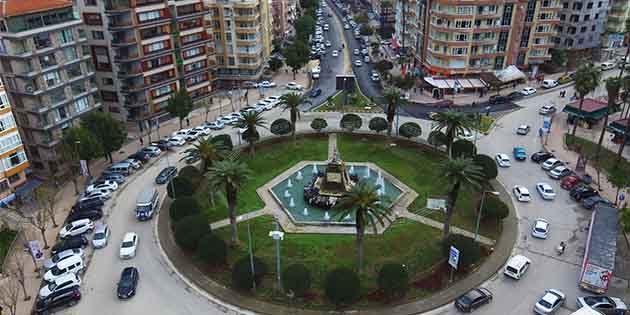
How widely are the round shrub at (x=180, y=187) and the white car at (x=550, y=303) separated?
44.0m

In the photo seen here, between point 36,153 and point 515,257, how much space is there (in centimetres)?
7081

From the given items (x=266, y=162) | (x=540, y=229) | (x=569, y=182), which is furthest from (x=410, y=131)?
(x=540, y=229)

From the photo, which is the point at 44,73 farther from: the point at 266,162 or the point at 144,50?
the point at 266,162

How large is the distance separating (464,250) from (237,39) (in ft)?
272

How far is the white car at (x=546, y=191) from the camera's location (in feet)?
213

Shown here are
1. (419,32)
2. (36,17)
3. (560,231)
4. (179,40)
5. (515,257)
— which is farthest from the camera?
(419,32)

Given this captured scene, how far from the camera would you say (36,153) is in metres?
74.4

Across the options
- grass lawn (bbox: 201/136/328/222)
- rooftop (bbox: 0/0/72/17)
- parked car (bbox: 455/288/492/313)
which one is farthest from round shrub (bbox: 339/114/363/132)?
rooftop (bbox: 0/0/72/17)

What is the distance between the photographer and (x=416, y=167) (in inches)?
2923

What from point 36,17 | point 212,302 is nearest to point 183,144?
point 36,17

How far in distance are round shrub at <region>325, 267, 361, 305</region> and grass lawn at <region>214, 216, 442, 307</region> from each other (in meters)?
3.13

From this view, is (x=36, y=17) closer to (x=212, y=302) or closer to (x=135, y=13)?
(x=135, y=13)

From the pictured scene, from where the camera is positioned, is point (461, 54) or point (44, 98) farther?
point (461, 54)

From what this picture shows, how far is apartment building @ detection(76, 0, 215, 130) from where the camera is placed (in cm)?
8350
